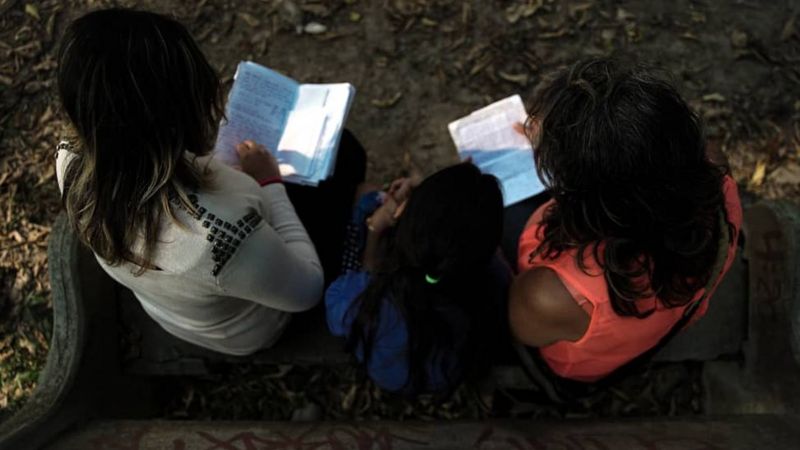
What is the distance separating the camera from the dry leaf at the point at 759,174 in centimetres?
335

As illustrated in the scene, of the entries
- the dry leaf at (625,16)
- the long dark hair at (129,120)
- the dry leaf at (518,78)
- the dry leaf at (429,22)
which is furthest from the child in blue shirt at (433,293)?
the dry leaf at (625,16)

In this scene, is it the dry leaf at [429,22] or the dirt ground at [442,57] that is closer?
the dirt ground at [442,57]

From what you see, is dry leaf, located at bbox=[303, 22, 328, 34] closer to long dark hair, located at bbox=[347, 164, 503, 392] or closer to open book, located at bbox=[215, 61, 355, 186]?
open book, located at bbox=[215, 61, 355, 186]

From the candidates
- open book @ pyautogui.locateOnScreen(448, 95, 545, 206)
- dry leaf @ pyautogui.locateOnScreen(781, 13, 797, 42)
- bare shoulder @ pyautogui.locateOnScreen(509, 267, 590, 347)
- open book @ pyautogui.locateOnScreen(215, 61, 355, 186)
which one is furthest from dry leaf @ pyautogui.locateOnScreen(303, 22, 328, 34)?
dry leaf @ pyautogui.locateOnScreen(781, 13, 797, 42)

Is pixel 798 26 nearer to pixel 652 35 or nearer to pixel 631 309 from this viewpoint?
pixel 652 35

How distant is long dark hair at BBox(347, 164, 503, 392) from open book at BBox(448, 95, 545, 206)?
774 mm

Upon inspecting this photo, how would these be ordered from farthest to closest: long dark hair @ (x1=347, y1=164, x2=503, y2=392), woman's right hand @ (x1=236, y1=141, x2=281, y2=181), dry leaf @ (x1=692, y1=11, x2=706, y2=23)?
1. dry leaf @ (x1=692, y1=11, x2=706, y2=23)
2. woman's right hand @ (x1=236, y1=141, x2=281, y2=181)
3. long dark hair @ (x1=347, y1=164, x2=503, y2=392)

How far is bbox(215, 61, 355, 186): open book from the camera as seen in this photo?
2574 mm

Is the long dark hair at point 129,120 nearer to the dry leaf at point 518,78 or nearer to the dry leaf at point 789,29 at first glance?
the dry leaf at point 518,78

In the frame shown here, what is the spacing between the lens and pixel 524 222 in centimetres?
278

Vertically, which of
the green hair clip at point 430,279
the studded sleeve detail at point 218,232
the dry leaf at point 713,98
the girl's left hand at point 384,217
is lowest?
the dry leaf at point 713,98

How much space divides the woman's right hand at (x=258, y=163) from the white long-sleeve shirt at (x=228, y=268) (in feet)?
0.31

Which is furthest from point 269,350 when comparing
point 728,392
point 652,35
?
point 652,35

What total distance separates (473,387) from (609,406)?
70 cm
